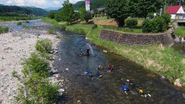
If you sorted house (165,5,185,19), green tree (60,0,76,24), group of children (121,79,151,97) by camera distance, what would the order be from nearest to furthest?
group of children (121,79,151,97) → house (165,5,185,19) → green tree (60,0,76,24)

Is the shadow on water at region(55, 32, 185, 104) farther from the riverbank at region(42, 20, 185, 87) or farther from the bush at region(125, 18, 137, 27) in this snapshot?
the bush at region(125, 18, 137, 27)

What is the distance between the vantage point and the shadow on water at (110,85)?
15.6m

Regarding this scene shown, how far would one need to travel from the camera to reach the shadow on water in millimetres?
15586

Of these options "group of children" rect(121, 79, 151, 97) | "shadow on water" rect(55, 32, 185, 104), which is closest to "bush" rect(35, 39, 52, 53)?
"shadow on water" rect(55, 32, 185, 104)

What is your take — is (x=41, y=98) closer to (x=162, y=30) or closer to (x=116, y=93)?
(x=116, y=93)

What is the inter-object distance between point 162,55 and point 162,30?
690 inches

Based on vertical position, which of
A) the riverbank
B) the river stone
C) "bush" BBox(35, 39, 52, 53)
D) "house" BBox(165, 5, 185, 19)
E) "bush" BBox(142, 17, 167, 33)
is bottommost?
the river stone

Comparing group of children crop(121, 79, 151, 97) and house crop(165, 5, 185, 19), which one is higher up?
house crop(165, 5, 185, 19)

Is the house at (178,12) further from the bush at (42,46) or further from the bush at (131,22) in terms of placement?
the bush at (42,46)

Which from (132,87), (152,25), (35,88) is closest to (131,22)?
(152,25)

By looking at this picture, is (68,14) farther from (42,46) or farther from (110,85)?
(110,85)

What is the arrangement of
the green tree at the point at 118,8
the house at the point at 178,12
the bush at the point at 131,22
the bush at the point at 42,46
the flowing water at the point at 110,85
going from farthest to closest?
1. the house at the point at 178,12
2. the bush at the point at 131,22
3. the green tree at the point at 118,8
4. the bush at the point at 42,46
5. the flowing water at the point at 110,85

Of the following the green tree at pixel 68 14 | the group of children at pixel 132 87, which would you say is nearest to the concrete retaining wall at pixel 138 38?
the group of children at pixel 132 87

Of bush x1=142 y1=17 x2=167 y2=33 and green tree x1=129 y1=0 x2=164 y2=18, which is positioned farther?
green tree x1=129 y1=0 x2=164 y2=18
